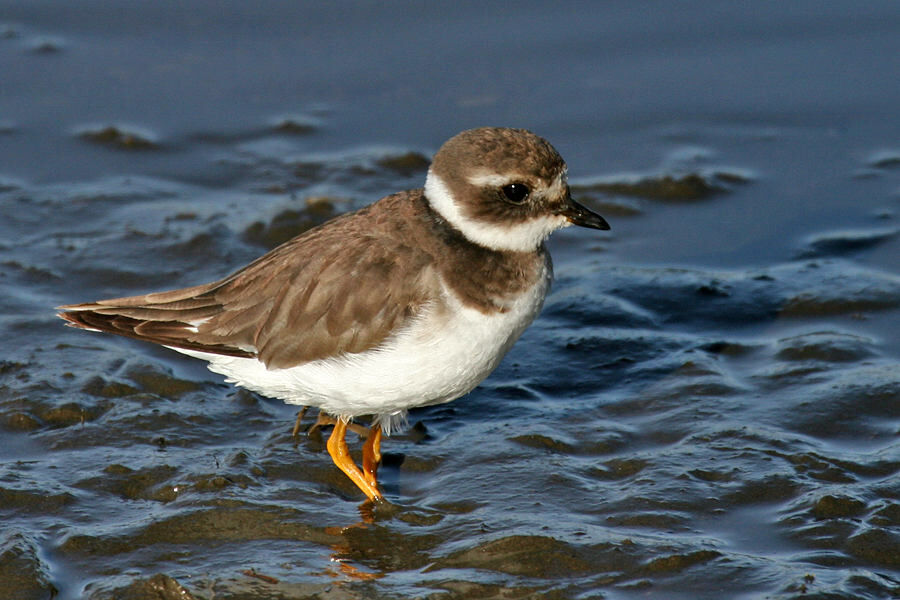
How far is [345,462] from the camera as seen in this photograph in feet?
23.4

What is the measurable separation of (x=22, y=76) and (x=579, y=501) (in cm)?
817

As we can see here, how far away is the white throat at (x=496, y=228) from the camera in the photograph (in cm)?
672

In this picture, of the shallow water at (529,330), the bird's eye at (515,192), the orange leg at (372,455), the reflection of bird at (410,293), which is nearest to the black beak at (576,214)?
the reflection of bird at (410,293)

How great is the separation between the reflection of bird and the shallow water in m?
0.75

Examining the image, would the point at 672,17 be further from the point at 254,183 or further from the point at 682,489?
the point at 682,489

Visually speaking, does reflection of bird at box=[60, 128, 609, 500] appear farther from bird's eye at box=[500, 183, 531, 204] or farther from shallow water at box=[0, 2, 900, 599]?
shallow water at box=[0, 2, 900, 599]

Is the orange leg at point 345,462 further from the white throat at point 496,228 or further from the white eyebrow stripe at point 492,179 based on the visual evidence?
the white eyebrow stripe at point 492,179

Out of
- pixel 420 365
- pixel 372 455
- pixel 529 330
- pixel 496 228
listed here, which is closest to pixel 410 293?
pixel 420 365

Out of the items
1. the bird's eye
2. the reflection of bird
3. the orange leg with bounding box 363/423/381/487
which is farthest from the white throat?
the orange leg with bounding box 363/423/381/487

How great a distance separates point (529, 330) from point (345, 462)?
230 cm

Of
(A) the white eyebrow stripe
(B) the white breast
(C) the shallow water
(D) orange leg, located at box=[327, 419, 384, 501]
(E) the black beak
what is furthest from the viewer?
(D) orange leg, located at box=[327, 419, 384, 501]

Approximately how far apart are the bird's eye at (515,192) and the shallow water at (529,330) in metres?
1.67

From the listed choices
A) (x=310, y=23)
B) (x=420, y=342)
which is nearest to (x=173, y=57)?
(x=310, y=23)

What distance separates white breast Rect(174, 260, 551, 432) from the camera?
21.2 ft
